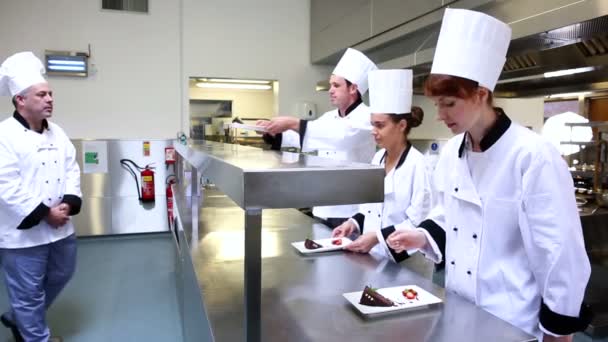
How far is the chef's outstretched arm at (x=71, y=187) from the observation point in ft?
8.33

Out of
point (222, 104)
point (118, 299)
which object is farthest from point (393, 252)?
point (222, 104)

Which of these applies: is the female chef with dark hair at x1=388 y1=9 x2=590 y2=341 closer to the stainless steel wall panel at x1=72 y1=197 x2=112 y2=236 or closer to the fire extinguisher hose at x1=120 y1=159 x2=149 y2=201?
the fire extinguisher hose at x1=120 y1=159 x2=149 y2=201

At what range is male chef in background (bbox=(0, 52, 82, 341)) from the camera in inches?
90.4

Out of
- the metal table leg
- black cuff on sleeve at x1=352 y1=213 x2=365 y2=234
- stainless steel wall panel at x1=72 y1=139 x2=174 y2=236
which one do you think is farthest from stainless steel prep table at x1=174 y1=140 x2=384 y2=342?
stainless steel wall panel at x1=72 y1=139 x2=174 y2=236

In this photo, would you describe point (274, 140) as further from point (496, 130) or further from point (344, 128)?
point (496, 130)

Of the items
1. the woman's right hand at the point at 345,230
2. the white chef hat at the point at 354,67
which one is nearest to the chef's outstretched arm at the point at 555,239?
the woman's right hand at the point at 345,230

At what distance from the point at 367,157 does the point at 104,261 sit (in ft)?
10.3

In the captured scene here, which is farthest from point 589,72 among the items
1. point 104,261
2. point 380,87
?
point 104,261

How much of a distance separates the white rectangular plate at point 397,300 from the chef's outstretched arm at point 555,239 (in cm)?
28

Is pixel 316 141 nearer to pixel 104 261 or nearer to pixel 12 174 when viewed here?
pixel 12 174

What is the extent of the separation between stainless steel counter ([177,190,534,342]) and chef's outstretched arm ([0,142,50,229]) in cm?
102

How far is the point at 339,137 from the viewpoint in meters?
2.36

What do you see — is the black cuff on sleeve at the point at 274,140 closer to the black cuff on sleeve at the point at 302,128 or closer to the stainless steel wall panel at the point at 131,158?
the black cuff on sleeve at the point at 302,128

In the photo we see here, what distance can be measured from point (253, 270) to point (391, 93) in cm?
125
